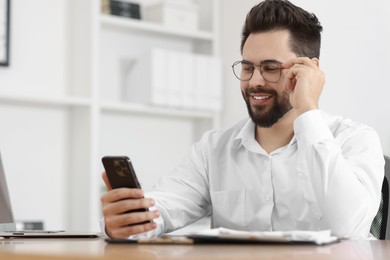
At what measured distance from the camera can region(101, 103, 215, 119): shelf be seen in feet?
12.1

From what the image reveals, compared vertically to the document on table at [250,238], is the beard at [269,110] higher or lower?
higher

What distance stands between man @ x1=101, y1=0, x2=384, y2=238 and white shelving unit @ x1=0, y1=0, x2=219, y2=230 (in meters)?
1.61

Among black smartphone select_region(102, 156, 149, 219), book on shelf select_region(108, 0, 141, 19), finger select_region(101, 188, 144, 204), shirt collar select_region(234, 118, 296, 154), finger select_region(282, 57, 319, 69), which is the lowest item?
finger select_region(101, 188, 144, 204)

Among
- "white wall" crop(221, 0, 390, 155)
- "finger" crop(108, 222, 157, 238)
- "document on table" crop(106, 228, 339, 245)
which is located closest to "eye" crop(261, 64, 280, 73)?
"white wall" crop(221, 0, 390, 155)

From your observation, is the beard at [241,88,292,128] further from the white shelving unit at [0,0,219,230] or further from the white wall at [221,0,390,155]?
the white shelving unit at [0,0,219,230]

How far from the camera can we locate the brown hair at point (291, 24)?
2070 millimetres

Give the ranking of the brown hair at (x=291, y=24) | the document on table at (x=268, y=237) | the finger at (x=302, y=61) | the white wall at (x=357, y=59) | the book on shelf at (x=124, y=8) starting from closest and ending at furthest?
the document on table at (x=268, y=237), the finger at (x=302, y=61), the brown hair at (x=291, y=24), the white wall at (x=357, y=59), the book on shelf at (x=124, y=8)

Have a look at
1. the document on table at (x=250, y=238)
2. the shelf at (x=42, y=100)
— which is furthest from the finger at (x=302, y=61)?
the shelf at (x=42, y=100)

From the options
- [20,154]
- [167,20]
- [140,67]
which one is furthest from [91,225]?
[167,20]

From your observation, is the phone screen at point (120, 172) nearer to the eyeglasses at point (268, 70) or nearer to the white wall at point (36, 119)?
the eyeglasses at point (268, 70)

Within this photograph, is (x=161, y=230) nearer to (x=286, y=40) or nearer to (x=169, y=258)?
(x=286, y=40)

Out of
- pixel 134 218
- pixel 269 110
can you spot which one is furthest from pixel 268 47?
pixel 134 218

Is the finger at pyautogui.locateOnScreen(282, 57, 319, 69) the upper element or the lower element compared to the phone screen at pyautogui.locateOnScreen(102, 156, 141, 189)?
upper

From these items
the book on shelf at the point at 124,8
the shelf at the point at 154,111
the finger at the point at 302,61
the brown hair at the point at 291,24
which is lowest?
the shelf at the point at 154,111
